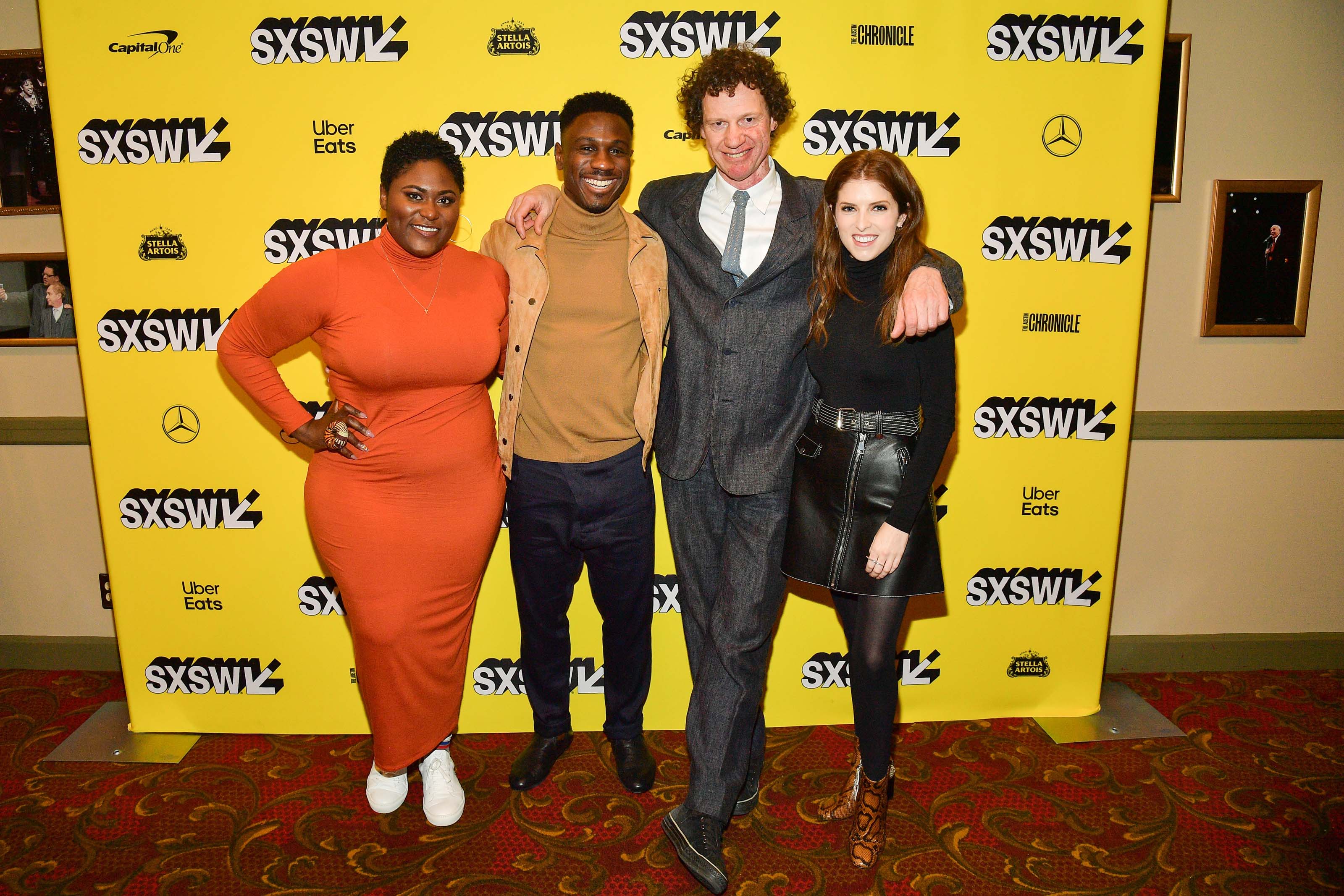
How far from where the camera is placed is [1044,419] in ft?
9.43

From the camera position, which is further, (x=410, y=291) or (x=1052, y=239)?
(x=1052, y=239)

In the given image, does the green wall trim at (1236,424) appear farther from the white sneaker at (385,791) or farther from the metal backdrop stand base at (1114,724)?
the white sneaker at (385,791)

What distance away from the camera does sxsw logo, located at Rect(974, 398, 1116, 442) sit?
2867 mm

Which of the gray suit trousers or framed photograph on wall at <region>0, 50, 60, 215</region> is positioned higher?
framed photograph on wall at <region>0, 50, 60, 215</region>

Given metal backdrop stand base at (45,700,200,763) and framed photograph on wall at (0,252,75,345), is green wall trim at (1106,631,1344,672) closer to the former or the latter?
metal backdrop stand base at (45,700,200,763)

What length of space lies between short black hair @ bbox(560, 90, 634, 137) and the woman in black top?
655mm

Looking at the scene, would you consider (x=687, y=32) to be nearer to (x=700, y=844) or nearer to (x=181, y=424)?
(x=181, y=424)

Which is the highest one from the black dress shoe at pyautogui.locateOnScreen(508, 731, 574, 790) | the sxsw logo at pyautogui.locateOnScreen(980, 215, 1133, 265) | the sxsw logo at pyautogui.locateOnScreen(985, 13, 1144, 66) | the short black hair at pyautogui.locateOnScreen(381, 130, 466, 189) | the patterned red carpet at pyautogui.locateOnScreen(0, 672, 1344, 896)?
the sxsw logo at pyautogui.locateOnScreen(985, 13, 1144, 66)

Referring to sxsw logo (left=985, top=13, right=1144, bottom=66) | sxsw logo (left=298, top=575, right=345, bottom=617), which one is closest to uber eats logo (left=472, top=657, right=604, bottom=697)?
sxsw logo (left=298, top=575, right=345, bottom=617)

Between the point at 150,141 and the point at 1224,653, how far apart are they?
182 inches

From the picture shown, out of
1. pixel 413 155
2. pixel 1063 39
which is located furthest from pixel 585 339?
pixel 1063 39

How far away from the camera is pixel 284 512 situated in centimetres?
287


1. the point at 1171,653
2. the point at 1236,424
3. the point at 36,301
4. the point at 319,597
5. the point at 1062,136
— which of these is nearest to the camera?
the point at 1062,136

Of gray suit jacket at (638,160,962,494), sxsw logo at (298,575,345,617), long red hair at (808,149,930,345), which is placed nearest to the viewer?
long red hair at (808,149,930,345)
